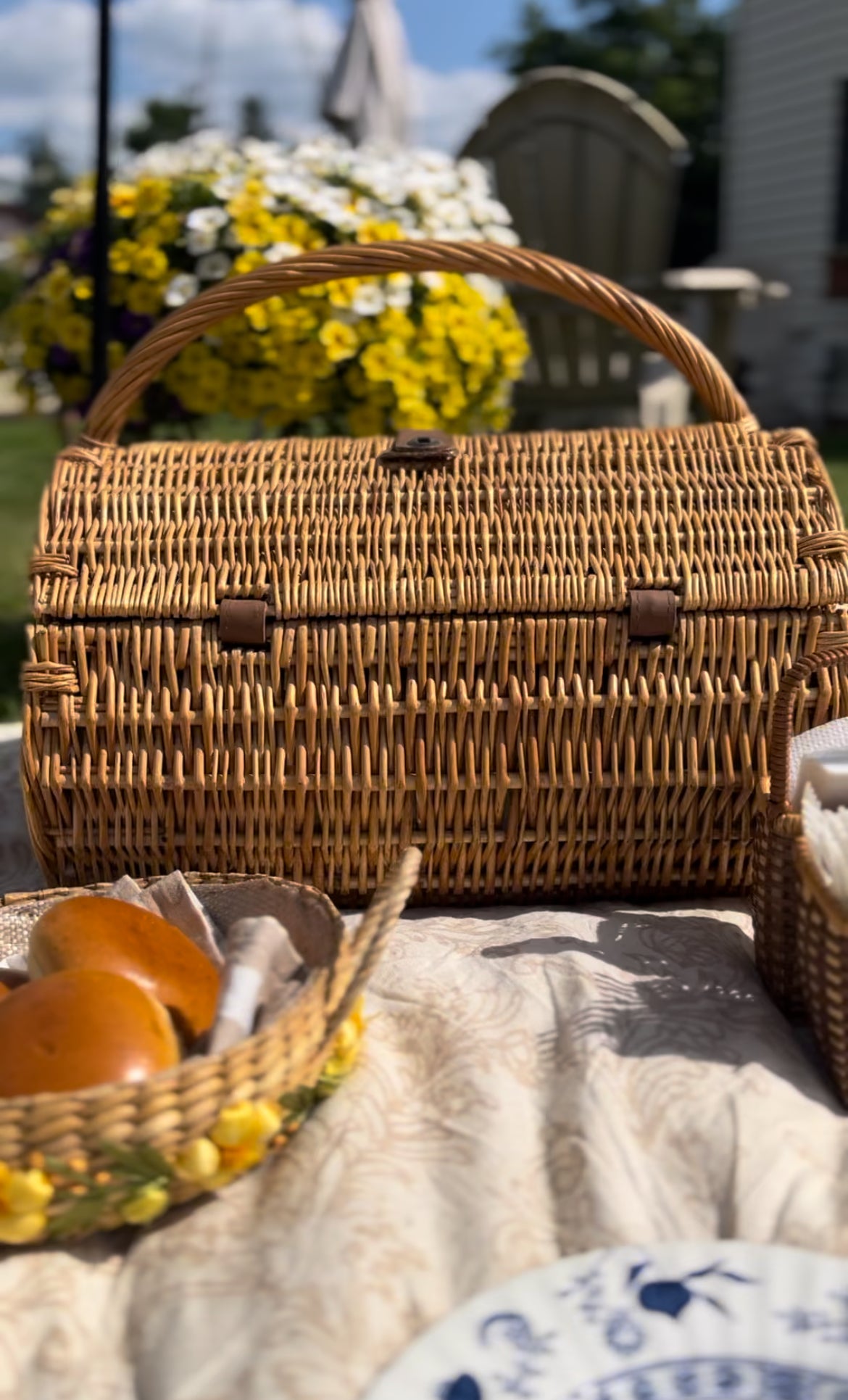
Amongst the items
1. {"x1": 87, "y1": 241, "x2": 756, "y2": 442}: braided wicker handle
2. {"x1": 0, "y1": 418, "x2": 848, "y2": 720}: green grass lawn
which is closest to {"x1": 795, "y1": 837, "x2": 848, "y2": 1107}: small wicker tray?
{"x1": 87, "y1": 241, "x2": 756, "y2": 442}: braided wicker handle

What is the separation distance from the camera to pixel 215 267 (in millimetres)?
1765

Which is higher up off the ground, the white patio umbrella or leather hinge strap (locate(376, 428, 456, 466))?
the white patio umbrella

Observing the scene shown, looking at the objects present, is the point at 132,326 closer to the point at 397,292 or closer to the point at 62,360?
the point at 62,360

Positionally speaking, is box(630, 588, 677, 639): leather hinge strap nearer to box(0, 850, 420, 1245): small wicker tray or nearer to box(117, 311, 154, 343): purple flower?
box(0, 850, 420, 1245): small wicker tray

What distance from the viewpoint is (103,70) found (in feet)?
5.93

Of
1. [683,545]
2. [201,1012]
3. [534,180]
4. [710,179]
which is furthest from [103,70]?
[710,179]

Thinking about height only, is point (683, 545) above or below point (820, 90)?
below

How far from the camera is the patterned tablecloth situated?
651 mm

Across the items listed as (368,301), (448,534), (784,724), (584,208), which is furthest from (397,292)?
(584,208)

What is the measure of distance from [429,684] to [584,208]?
9.71ft

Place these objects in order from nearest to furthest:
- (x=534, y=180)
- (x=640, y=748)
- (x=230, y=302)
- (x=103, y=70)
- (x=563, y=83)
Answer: (x=640, y=748)
(x=230, y=302)
(x=103, y=70)
(x=563, y=83)
(x=534, y=180)

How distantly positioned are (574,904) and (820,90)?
25.0ft

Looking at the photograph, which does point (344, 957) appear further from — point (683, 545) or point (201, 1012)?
point (683, 545)

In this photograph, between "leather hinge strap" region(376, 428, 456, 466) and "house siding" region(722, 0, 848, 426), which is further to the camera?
"house siding" region(722, 0, 848, 426)
